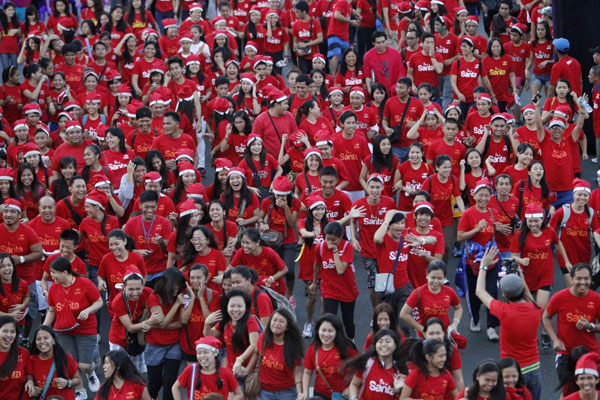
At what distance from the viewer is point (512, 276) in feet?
33.0

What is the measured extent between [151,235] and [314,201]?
191cm

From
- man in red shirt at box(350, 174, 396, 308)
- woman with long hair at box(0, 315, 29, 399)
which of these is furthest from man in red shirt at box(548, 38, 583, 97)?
woman with long hair at box(0, 315, 29, 399)

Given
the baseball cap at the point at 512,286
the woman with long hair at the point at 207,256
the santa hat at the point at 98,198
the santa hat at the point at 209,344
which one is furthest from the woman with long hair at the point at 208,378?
the santa hat at the point at 98,198

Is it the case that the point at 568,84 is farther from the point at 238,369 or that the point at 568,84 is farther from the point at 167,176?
the point at 238,369

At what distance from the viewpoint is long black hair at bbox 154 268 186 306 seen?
36.0 feet

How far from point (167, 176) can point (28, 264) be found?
8.08 ft

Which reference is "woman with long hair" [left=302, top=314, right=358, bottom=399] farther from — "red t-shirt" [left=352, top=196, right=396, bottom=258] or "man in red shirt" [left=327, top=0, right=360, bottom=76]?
"man in red shirt" [left=327, top=0, right=360, bottom=76]

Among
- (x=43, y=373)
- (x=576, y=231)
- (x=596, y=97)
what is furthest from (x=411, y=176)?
(x=43, y=373)

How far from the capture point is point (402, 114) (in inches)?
632

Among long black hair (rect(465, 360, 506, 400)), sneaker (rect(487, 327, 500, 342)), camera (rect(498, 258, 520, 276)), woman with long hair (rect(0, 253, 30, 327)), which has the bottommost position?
sneaker (rect(487, 327, 500, 342))

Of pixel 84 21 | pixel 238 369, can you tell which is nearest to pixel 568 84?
pixel 238 369

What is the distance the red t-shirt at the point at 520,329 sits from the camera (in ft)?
32.8

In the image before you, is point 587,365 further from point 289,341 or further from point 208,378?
point 208,378

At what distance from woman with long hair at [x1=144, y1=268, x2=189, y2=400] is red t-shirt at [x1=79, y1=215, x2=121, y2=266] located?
207 centimetres
